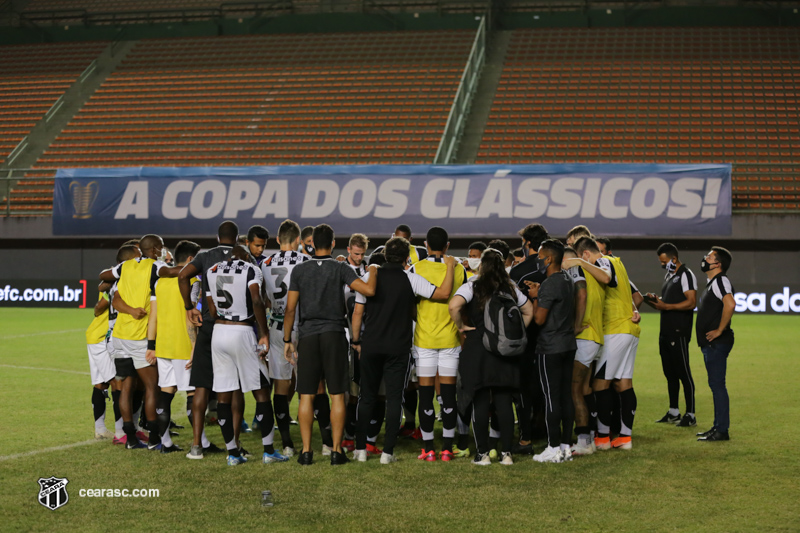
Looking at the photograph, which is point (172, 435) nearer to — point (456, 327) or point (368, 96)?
point (456, 327)

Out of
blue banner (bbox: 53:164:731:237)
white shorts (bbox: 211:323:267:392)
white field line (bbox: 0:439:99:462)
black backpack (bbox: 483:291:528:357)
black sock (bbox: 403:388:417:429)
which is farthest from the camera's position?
blue banner (bbox: 53:164:731:237)

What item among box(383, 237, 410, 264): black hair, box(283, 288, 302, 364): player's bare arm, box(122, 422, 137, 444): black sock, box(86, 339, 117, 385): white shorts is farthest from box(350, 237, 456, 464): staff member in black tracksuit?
box(86, 339, 117, 385): white shorts

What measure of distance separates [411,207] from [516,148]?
510 cm

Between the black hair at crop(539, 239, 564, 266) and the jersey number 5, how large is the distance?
2745 millimetres

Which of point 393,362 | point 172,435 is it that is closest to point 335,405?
point 393,362

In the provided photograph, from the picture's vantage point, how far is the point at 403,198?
2386 cm

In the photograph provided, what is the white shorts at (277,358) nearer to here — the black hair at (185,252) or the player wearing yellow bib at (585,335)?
the black hair at (185,252)

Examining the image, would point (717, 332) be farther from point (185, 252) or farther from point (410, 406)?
point (185, 252)

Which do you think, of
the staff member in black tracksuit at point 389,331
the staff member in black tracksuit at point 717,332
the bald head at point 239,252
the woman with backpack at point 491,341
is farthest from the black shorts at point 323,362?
the staff member in black tracksuit at point 717,332

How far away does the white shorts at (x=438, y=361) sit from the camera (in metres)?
7.37

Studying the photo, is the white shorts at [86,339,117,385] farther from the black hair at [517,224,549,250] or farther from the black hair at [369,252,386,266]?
the black hair at [517,224,549,250]

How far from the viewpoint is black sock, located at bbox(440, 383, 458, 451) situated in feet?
24.1

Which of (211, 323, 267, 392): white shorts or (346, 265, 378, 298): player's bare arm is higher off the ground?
(346, 265, 378, 298): player's bare arm

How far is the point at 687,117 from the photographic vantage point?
2723 centimetres
